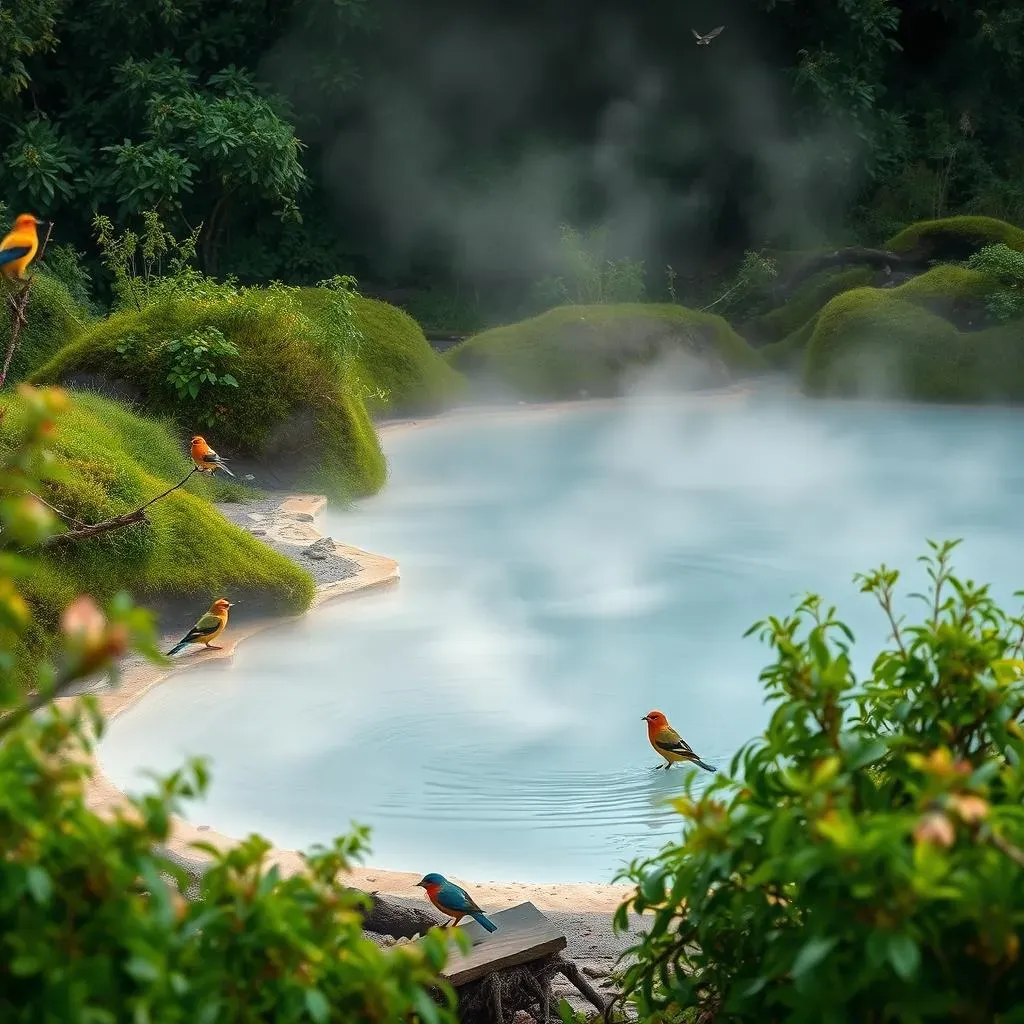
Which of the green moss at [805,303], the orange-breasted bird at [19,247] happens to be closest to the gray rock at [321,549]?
the orange-breasted bird at [19,247]

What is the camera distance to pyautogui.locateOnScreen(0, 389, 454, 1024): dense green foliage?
1.20 m

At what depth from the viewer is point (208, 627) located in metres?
5.57

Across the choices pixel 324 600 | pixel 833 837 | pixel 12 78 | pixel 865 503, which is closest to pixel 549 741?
pixel 324 600

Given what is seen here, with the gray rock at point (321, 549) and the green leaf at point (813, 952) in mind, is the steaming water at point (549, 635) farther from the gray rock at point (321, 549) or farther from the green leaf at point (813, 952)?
the green leaf at point (813, 952)

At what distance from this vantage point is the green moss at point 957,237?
1577cm

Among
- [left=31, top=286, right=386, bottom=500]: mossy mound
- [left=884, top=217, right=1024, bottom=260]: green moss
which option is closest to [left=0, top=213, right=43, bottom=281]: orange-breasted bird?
[left=31, top=286, right=386, bottom=500]: mossy mound

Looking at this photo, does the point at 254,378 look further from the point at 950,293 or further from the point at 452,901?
the point at 950,293

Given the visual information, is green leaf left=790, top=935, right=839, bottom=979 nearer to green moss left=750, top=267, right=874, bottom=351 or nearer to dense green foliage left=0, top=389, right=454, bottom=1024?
dense green foliage left=0, top=389, right=454, bottom=1024

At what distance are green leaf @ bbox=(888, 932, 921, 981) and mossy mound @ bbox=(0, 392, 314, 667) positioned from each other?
4.29 meters

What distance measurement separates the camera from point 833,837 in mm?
1258

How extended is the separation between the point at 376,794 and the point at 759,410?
32.1 ft

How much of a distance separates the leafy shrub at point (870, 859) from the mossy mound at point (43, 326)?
32.8ft

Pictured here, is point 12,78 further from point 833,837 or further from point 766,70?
point 833,837

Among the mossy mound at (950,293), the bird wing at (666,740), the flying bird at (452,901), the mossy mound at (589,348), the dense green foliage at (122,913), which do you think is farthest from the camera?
the mossy mound at (589,348)
